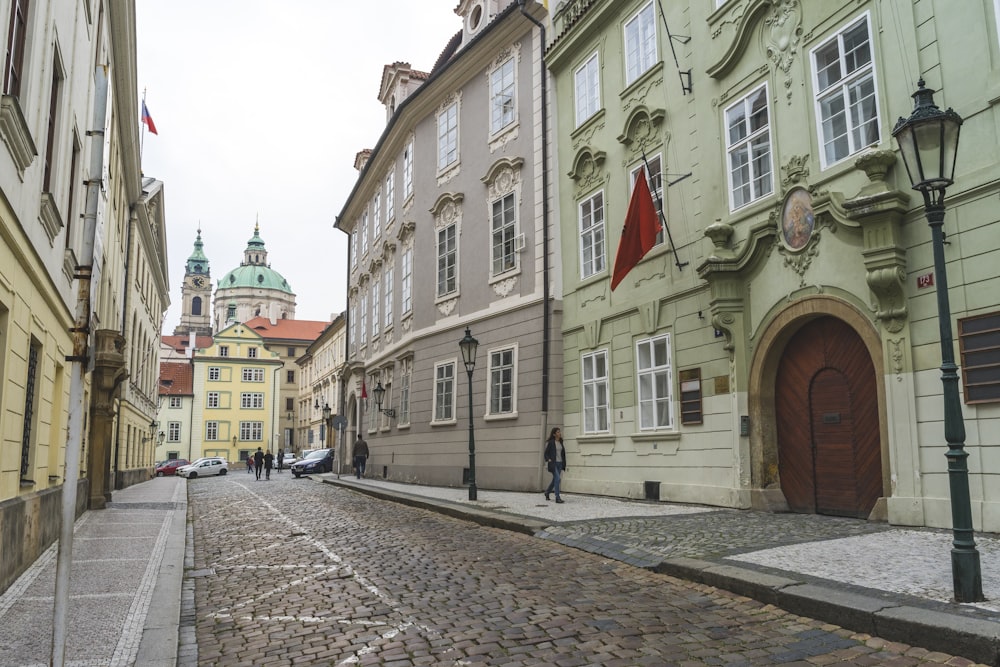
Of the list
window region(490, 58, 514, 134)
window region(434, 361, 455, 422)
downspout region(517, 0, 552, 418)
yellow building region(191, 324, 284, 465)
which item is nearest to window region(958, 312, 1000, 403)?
downspout region(517, 0, 552, 418)

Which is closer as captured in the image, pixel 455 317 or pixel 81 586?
pixel 81 586

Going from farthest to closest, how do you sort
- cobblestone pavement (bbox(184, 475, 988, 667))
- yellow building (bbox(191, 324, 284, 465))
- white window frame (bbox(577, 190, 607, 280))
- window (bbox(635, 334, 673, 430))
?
yellow building (bbox(191, 324, 284, 465))
white window frame (bbox(577, 190, 607, 280))
window (bbox(635, 334, 673, 430))
cobblestone pavement (bbox(184, 475, 988, 667))

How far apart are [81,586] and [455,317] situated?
16.0 metres

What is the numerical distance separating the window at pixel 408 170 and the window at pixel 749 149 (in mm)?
15398

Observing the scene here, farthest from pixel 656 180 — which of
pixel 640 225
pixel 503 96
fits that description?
pixel 503 96

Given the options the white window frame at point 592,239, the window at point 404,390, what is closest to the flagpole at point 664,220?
the white window frame at point 592,239

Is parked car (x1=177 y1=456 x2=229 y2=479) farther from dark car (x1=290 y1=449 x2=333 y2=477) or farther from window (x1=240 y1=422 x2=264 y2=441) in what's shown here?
window (x1=240 y1=422 x2=264 y2=441)

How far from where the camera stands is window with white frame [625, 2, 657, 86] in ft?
53.4

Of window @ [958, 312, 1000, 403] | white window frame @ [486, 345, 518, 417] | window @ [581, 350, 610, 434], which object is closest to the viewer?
window @ [958, 312, 1000, 403]

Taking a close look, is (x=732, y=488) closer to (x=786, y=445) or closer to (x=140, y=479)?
(x=786, y=445)

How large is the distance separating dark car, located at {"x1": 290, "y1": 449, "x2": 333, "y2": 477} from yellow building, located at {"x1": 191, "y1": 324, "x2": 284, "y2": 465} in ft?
133

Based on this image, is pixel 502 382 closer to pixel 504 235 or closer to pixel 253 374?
pixel 504 235

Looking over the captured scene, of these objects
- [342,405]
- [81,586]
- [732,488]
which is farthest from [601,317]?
[342,405]

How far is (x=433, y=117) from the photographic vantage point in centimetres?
2606
